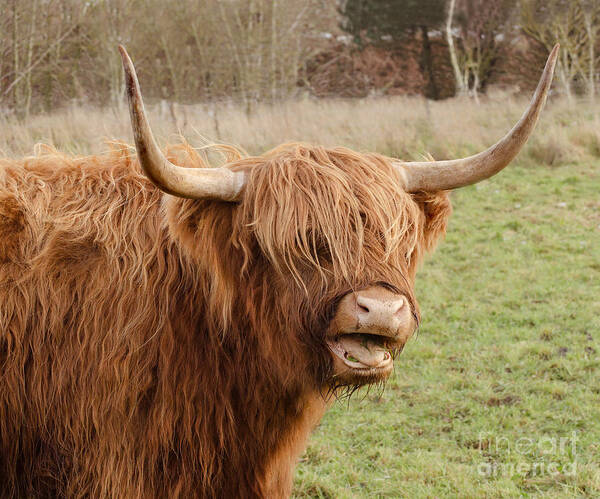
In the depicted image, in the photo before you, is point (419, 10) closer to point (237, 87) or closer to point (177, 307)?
point (237, 87)

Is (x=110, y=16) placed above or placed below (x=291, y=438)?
above

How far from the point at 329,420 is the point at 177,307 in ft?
6.89

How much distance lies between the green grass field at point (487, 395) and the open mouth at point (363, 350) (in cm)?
42

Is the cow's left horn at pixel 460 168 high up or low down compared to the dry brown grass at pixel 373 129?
up

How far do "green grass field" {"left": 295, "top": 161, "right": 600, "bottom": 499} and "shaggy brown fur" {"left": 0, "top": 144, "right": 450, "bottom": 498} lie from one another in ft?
1.53

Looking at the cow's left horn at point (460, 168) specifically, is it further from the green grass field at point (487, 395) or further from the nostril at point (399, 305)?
the green grass field at point (487, 395)

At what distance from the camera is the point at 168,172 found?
207 cm

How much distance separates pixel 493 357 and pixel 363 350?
313 cm

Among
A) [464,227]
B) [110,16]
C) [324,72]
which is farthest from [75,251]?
[324,72]

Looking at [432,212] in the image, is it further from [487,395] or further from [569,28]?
[569,28]

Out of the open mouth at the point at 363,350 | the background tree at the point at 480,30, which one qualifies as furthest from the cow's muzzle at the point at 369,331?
the background tree at the point at 480,30

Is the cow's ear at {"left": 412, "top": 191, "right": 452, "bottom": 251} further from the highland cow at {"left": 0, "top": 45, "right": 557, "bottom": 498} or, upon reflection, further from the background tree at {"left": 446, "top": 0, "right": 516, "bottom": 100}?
the background tree at {"left": 446, "top": 0, "right": 516, "bottom": 100}

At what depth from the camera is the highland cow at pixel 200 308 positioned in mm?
2230

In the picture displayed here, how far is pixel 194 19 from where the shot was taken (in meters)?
17.0
